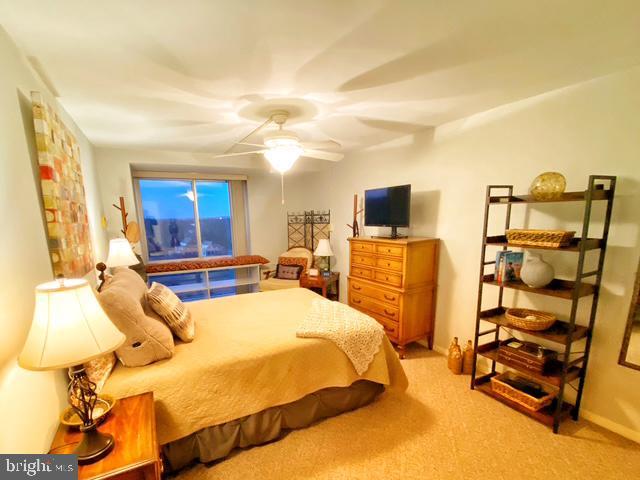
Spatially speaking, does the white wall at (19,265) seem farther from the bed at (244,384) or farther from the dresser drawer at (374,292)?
the dresser drawer at (374,292)

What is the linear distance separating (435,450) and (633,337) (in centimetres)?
144

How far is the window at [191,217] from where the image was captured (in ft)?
14.2

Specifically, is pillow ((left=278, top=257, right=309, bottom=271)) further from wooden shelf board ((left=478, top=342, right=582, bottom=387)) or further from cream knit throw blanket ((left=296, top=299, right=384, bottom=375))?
wooden shelf board ((left=478, top=342, right=582, bottom=387))

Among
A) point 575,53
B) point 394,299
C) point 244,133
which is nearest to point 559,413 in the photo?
point 394,299

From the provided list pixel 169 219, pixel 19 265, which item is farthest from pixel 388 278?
pixel 169 219

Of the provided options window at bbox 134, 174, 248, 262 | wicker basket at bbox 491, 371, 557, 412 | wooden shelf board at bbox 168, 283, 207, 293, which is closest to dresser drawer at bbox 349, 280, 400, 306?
wicker basket at bbox 491, 371, 557, 412

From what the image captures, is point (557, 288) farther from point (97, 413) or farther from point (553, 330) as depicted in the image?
point (97, 413)

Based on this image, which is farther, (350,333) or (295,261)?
(295,261)

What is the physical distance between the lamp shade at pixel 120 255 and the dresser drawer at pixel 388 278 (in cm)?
→ 246

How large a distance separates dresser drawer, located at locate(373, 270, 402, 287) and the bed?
79 centimetres

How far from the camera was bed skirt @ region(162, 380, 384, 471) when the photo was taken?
1.62 meters

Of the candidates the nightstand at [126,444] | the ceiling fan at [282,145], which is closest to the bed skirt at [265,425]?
the nightstand at [126,444]

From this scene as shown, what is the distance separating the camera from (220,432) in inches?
65.8

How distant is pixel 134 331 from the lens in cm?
153
